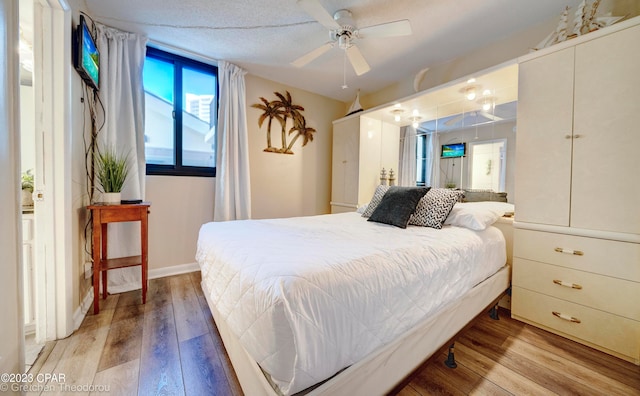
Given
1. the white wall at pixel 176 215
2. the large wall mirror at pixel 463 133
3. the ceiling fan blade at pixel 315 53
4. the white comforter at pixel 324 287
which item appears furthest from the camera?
the white wall at pixel 176 215

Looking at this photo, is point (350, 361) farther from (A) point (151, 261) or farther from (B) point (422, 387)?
(A) point (151, 261)

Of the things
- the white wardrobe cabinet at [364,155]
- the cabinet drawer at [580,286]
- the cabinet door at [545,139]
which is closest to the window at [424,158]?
the white wardrobe cabinet at [364,155]

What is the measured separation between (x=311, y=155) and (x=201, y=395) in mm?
3104

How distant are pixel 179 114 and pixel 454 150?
10.3 feet

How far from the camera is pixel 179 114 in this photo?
274 centimetres

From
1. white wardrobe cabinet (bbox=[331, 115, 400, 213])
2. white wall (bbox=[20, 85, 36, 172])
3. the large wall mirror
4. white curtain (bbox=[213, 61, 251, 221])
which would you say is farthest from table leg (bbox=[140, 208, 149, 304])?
the large wall mirror

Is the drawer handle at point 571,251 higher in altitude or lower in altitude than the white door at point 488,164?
lower

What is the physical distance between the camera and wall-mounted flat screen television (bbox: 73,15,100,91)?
5.37 ft

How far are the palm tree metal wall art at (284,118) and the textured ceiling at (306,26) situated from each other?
18.5 inches

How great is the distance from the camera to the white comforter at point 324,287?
29.8 inches

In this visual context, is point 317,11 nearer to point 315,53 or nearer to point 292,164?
point 315,53

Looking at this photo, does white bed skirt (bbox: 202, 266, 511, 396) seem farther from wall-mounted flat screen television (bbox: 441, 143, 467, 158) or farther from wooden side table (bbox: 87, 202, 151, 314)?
wall-mounted flat screen television (bbox: 441, 143, 467, 158)

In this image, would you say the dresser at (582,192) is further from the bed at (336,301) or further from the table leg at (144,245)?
the table leg at (144,245)

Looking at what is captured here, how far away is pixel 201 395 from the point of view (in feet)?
3.66
